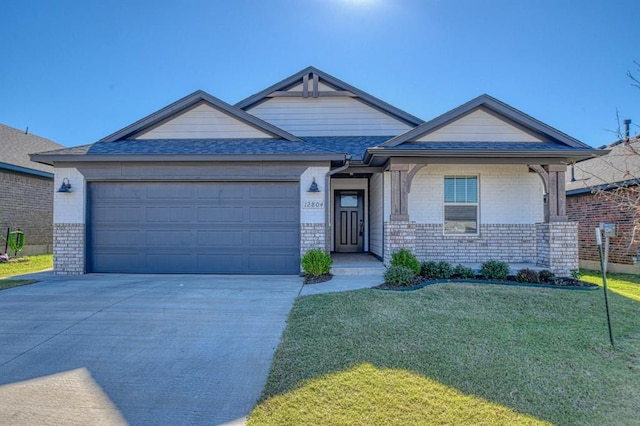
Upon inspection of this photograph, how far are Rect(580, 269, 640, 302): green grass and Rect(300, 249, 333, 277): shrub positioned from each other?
21.4ft

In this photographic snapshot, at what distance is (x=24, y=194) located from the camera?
48.6ft

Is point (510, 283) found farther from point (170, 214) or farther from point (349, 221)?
point (170, 214)

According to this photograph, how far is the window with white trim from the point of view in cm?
1022

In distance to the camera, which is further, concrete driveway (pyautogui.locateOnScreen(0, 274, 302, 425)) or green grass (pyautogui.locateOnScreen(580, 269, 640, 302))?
green grass (pyautogui.locateOnScreen(580, 269, 640, 302))

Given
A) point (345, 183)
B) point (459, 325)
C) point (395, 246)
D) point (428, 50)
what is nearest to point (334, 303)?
point (459, 325)

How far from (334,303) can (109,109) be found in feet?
58.1

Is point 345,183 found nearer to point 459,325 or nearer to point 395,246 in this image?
point 395,246

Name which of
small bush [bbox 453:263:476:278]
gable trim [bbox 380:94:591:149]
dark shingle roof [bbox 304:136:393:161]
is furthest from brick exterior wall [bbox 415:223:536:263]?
dark shingle roof [bbox 304:136:393:161]

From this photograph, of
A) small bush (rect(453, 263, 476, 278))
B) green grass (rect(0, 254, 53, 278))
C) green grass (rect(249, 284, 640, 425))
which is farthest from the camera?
green grass (rect(0, 254, 53, 278))

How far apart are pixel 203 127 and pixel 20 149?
466 inches

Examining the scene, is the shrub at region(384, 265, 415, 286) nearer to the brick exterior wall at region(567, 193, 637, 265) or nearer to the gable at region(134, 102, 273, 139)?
the gable at region(134, 102, 273, 139)

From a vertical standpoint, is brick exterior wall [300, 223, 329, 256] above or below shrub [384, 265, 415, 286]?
above

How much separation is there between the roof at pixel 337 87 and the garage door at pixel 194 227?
4.65m

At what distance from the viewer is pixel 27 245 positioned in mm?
14859
